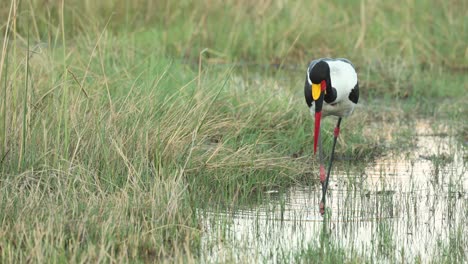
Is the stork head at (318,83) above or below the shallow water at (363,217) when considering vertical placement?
above

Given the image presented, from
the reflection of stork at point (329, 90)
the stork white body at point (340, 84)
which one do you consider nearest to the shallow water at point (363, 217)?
the reflection of stork at point (329, 90)

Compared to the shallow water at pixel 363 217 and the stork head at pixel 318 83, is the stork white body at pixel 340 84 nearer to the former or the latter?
the stork head at pixel 318 83

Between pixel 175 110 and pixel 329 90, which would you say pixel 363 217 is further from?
pixel 175 110

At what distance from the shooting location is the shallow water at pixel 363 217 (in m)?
4.84

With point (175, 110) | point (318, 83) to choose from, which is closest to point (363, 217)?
point (318, 83)

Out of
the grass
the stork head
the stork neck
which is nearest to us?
the grass

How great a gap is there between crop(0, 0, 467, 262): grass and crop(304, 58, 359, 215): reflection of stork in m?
0.34

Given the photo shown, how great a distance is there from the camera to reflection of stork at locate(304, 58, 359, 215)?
644cm

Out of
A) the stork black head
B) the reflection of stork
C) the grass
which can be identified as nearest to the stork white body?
the reflection of stork

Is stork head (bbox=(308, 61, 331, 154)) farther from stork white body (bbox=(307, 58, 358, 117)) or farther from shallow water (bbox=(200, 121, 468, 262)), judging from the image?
shallow water (bbox=(200, 121, 468, 262))

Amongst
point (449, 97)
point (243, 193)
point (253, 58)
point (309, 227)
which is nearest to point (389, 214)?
point (309, 227)

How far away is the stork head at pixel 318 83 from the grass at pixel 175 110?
0.38 metres

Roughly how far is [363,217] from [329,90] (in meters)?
1.23

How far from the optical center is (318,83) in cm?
647
